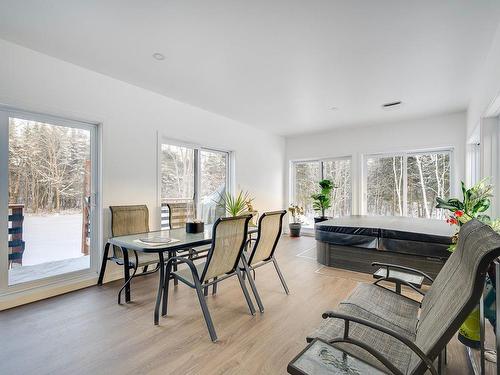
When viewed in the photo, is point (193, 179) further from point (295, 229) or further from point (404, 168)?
point (404, 168)

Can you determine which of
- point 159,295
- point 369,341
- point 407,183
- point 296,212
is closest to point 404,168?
point 407,183

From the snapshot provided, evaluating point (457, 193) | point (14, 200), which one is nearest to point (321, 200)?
point (457, 193)

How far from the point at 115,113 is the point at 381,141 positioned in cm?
512

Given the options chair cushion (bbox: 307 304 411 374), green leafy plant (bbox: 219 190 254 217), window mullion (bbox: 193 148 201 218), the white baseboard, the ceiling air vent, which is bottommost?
the white baseboard

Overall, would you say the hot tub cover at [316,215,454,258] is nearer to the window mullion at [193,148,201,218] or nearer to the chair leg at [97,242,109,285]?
the window mullion at [193,148,201,218]

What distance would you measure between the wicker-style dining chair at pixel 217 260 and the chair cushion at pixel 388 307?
993 mm

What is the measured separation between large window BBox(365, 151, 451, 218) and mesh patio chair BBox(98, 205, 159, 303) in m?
4.76

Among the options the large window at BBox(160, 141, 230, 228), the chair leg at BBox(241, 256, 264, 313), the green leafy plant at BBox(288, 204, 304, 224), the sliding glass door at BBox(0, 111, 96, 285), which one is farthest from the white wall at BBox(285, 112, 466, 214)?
the sliding glass door at BBox(0, 111, 96, 285)

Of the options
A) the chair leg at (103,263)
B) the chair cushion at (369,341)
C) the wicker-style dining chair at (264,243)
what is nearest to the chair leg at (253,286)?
the wicker-style dining chair at (264,243)

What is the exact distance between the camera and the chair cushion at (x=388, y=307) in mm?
1532

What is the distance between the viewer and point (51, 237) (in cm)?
298

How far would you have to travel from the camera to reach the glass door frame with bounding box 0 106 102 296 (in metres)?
2.59

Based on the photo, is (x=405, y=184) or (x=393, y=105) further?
(x=405, y=184)

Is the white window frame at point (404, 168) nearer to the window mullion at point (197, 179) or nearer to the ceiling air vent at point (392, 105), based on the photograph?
the ceiling air vent at point (392, 105)
